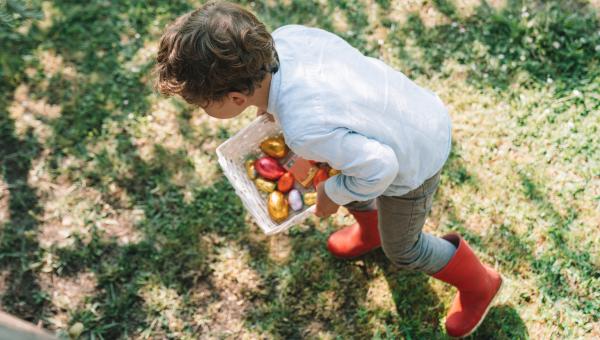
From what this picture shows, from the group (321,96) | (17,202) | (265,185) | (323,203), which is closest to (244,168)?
(265,185)

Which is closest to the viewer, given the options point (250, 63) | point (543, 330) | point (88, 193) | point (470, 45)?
point (250, 63)

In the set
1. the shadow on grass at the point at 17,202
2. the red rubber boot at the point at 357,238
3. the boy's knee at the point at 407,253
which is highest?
the boy's knee at the point at 407,253

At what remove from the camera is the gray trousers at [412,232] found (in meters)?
2.10

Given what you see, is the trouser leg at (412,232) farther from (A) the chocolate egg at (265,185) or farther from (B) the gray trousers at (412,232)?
(A) the chocolate egg at (265,185)

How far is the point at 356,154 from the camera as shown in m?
1.71

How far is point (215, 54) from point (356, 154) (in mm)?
513

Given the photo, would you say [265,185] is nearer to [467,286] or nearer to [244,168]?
[244,168]

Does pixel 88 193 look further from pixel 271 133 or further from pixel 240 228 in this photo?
pixel 271 133

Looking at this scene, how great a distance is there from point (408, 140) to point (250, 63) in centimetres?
56

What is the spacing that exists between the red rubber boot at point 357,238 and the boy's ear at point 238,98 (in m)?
0.98

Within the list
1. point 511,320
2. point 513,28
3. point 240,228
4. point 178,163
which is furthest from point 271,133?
point 513,28

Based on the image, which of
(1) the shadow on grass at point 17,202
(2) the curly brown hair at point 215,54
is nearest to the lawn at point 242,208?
(1) the shadow on grass at point 17,202

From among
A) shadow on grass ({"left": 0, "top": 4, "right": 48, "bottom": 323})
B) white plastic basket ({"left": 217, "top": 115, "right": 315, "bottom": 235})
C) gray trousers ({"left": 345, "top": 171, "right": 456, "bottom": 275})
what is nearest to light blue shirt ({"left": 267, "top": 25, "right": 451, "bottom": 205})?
gray trousers ({"left": 345, "top": 171, "right": 456, "bottom": 275})

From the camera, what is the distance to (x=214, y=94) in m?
1.79
